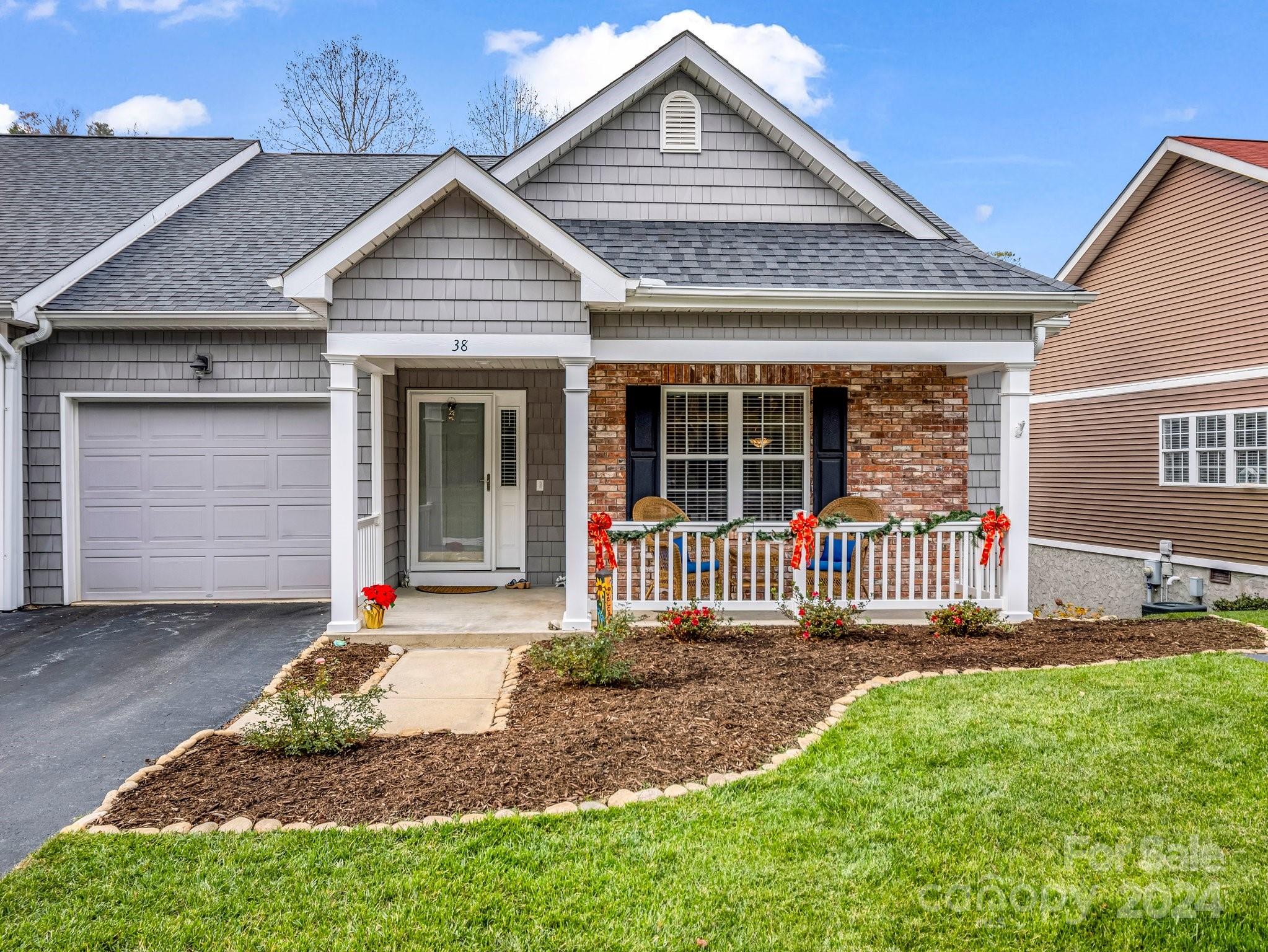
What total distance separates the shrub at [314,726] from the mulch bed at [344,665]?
2.99 ft

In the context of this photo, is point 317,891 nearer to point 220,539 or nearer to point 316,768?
point 316,768

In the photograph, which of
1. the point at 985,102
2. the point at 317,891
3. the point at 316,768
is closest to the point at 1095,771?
the point at 317,891

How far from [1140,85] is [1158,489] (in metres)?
18.9

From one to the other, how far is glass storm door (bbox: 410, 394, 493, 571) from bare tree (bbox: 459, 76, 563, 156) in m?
12.8

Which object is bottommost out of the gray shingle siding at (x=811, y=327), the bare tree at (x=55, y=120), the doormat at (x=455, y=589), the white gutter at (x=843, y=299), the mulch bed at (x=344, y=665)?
the mulch bed at (x=344, y=665)

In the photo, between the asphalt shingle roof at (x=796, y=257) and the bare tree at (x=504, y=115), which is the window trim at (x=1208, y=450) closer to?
the asphalt shingle roof at (x=796, y=257)

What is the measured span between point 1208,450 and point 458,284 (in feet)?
36.7

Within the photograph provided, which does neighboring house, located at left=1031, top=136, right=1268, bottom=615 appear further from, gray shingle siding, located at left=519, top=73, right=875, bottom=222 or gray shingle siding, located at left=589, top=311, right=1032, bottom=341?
gray shingle siding, located at left=519, top=73, right=875, bottom=222

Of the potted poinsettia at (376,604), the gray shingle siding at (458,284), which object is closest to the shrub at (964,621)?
the gray shingle siding at (458,284)

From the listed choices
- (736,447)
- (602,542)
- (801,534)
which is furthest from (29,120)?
(801,534)

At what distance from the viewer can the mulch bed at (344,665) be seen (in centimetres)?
558

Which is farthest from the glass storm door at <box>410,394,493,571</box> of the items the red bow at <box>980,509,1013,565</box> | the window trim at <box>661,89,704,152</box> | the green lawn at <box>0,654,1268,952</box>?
the green lawn at <box>0,654,1268,952</box>

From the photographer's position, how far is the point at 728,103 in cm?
859

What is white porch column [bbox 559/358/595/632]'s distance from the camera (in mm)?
6902
